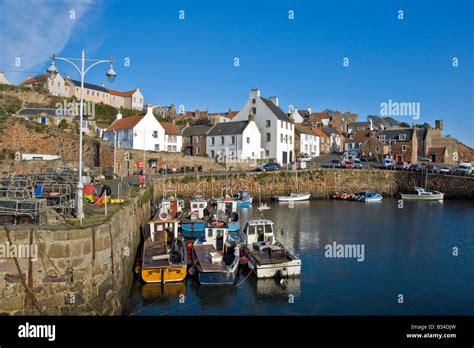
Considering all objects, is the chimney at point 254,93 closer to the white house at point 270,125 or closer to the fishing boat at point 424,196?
the white house at point 270,125

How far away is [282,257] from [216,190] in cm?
3058

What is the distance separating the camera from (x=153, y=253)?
20.3 meters

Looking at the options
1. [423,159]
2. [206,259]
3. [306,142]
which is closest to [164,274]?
[206,259]

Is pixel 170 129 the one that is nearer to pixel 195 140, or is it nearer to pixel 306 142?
pixel 195 140

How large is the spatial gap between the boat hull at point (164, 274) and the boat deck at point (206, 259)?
1047 mm

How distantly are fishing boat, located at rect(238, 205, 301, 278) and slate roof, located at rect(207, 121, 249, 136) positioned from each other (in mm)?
38161

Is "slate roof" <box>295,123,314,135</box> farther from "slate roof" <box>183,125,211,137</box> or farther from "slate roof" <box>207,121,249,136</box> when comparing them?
"slate roof" <box>183,125,211,137</box>

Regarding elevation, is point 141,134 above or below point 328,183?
above

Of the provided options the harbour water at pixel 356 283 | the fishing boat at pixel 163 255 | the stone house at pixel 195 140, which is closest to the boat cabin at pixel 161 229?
the fishing boat at pixel 163 255

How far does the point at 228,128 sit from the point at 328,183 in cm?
1765

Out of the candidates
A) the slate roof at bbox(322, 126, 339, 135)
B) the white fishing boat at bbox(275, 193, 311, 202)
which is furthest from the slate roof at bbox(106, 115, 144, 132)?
the slate roof at bbox(322, 126, 339, 135)

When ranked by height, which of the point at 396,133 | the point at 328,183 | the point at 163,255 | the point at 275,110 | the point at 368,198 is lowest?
the point at 163,255

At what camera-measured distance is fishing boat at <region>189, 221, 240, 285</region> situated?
1823 centimetres
